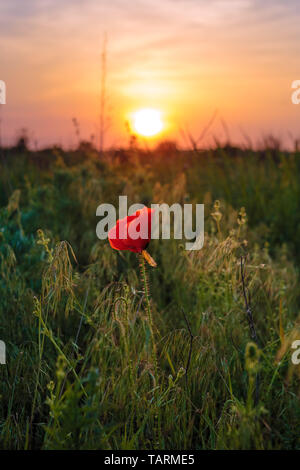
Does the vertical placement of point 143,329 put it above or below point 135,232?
below

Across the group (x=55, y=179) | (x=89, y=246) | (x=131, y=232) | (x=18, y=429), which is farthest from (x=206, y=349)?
(x=55, y=179)

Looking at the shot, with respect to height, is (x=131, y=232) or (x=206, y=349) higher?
(x=131, y=232)

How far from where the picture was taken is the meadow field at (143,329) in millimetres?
1351

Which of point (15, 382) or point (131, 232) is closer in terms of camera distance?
point (131, 232)

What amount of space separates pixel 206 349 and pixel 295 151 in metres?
3.59

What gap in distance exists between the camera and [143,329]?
1.62 meters

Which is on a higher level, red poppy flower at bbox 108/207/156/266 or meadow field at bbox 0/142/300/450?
red poppy flower at bbox 108/207/156/266

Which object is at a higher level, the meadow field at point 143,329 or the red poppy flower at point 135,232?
the red poppy flower at point 135,232

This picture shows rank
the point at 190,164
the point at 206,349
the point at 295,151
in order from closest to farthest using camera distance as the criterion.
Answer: the point at 206,349, the point at 295,151, the point at 190,164

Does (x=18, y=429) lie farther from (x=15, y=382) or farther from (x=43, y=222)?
(x=43, y=222)

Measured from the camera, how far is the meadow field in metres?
1.35

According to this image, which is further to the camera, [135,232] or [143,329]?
[143,329]
